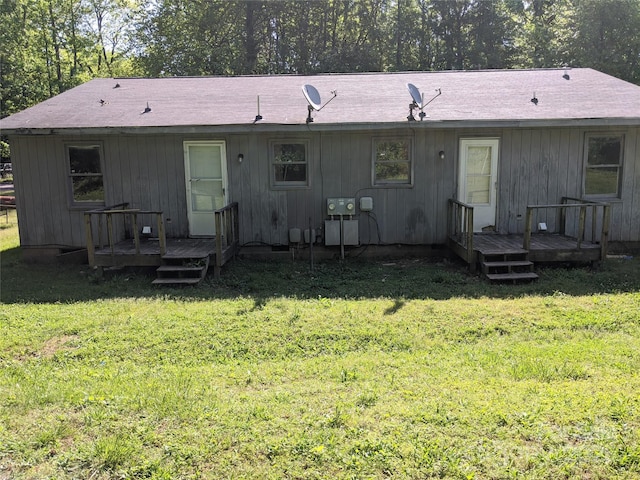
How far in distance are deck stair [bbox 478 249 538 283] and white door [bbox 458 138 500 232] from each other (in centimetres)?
167

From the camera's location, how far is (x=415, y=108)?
8820mm

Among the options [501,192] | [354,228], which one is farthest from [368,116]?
[501,192]

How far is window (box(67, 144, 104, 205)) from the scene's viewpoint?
919 cm

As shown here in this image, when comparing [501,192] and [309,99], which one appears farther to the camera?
[501,192]

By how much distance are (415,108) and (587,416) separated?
21.5 feet

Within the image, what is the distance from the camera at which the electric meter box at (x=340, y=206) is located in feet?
28.7

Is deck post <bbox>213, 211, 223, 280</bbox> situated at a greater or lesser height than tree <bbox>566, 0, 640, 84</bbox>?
lesser

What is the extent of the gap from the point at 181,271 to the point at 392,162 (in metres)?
4.24

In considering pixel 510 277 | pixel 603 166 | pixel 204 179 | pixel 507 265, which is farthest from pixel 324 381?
pixel 603 166

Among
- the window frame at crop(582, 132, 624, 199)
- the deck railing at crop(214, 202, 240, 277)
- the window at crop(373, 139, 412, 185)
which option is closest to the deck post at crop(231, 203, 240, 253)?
the deck railing at crop(214, 202, 240, 277)

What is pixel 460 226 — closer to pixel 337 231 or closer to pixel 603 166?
pixel 337 231

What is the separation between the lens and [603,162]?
904 cm

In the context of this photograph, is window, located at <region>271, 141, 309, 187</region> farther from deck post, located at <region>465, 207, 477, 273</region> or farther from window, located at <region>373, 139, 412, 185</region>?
deck post, located at <region>465, 207, 477, 273</region>

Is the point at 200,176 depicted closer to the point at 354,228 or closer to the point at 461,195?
the point at 354,228
